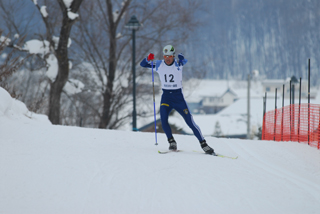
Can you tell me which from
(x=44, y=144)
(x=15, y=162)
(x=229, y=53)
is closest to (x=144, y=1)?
(x=44, y=144)

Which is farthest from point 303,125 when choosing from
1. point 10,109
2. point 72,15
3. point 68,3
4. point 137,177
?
point 68,3

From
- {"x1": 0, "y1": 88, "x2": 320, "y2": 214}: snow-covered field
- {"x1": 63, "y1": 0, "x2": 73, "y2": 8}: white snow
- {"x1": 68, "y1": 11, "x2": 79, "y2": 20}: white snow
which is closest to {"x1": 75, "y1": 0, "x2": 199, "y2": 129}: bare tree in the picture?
{"x1": 63, "y1": 0, "x2": 73, "y2": 8}: white snow

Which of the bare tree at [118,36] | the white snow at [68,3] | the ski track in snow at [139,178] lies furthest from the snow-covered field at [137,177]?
the bare tree at [118,36]

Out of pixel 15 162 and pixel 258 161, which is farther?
pixel 258 161

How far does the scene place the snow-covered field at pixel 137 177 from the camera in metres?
4.14

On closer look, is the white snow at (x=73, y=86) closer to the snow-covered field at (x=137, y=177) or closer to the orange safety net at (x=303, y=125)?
the orange safety net at (x=303, y=125)

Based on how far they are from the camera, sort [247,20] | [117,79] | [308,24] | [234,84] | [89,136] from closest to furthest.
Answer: [89,136] → [117,79] → [308,24] → [247,20] → [234,84]

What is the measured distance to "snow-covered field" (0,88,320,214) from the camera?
414cm

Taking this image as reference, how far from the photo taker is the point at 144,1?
19.1m

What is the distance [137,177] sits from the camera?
5.03m

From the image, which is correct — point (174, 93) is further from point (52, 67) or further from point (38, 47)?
point (38, 47)

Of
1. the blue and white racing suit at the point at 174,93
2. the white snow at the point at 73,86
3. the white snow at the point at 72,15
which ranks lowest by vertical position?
the blue and white racing suit at the point at 174,93

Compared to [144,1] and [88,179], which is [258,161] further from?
[144,1]

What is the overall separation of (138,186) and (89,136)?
137 inches
